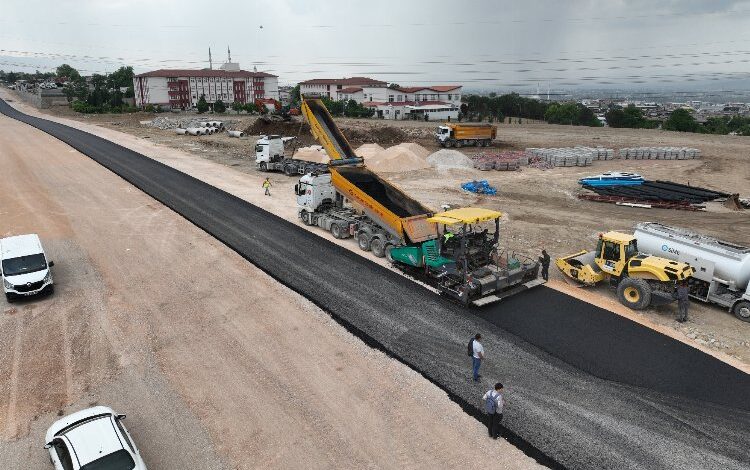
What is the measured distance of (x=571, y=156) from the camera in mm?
40281

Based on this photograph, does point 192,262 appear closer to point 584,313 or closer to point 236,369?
point 236,369

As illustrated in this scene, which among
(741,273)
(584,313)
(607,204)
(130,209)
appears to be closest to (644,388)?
(584,313)

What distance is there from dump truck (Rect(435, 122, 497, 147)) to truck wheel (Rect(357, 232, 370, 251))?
3254 cm

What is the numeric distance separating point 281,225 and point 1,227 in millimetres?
13873

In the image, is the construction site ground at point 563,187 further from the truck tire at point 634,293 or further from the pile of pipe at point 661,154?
the pile of pipe at point 661,154

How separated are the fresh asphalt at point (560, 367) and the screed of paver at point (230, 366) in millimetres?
820

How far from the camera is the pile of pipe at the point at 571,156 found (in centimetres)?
4016

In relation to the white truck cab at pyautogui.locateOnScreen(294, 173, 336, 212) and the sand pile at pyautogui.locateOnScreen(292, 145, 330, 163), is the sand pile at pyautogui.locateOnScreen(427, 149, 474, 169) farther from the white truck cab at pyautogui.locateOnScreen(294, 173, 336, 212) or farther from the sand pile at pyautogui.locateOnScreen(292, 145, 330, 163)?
the white truck cab at pyautogui.locateOnScreen(294, 173, 336, 212)

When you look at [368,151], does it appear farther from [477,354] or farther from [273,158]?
[477,354]

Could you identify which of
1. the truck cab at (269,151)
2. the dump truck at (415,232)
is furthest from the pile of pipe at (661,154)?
the truck cab at (269,151)

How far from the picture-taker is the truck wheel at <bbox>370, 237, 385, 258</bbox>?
19.6m

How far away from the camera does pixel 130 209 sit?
26.9 meters

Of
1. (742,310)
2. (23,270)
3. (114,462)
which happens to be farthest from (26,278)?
(742,310)

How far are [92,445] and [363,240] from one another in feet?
43.3
